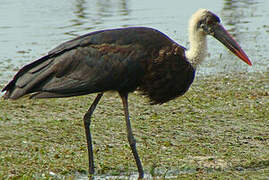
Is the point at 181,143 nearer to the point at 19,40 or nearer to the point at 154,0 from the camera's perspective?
the point at 19,40

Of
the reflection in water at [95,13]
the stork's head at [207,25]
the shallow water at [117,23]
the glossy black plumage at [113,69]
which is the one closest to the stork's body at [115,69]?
the glossy black plumage at [113,69]

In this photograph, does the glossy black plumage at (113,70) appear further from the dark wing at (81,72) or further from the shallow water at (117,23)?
the shallow water at (117,23)

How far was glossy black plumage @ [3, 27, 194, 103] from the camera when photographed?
512cm

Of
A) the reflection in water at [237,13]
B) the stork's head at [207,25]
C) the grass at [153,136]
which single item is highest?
the stork's head at [207,25]

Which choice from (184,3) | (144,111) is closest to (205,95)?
(144,111)

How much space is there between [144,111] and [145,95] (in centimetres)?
170

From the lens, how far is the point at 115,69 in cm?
515

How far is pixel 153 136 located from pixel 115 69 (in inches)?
49.1

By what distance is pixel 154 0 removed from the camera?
48.3ft

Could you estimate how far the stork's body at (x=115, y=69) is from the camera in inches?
201

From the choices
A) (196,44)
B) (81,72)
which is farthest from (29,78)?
(196,44)

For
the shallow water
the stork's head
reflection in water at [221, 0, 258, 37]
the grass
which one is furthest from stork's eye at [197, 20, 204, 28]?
reflection in water at [221, 0, 258, 37]

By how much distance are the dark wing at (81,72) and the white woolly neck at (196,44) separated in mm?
478

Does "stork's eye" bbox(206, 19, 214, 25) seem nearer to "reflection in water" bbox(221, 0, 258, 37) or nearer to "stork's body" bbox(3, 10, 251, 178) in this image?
"stork's body" bbox(3, 10, 251, 178)
